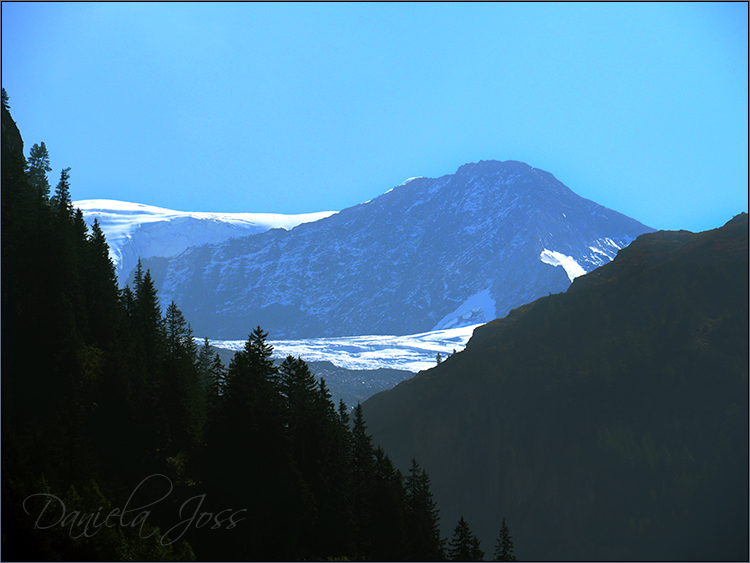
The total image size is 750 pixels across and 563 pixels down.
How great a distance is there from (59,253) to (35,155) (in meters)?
33.4

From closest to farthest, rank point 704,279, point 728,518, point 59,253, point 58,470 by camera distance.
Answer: point 58,470
point 59,253
point 728,518
point 704,279

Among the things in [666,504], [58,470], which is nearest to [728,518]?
[666,504]

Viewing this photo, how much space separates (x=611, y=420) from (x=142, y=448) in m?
130

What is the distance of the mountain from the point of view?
14350cm

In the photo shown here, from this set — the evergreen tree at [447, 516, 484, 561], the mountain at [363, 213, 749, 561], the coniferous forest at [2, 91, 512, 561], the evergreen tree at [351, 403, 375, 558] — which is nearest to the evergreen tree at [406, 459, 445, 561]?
the coniferous forest at [2, 91, 512, 561]

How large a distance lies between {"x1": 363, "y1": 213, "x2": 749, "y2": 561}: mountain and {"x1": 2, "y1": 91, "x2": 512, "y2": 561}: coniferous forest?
9474 centimetres

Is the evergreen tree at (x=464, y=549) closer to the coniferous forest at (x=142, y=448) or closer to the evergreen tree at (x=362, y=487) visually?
the coniferous forest at (x=142, y=448)

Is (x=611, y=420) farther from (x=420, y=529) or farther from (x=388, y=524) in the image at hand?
(x=388, y=524)

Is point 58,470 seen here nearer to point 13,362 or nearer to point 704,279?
point 13,362

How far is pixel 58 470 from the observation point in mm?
48250
